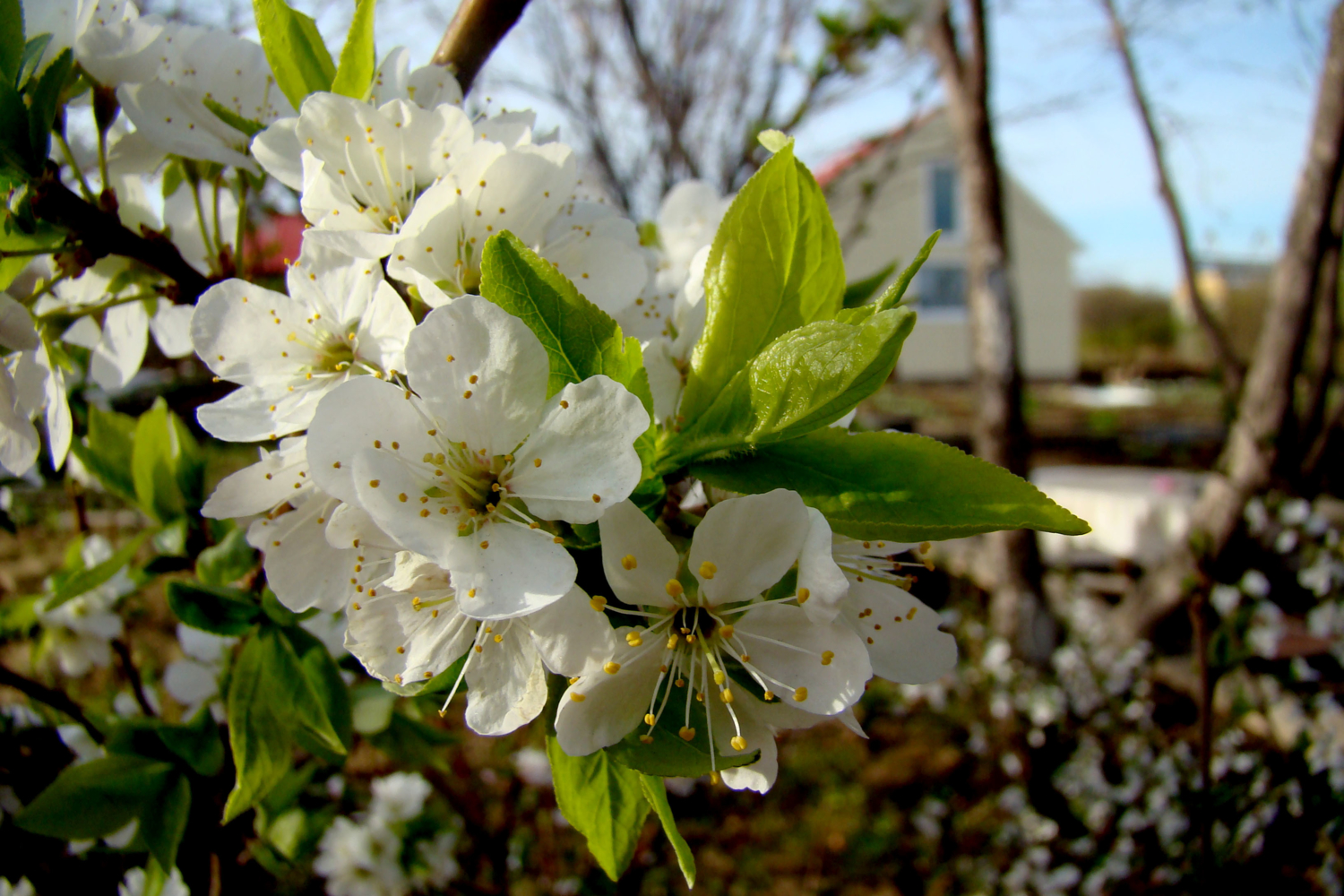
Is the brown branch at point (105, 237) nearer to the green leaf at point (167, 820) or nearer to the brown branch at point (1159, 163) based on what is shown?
the green leaf at point (167, 820)

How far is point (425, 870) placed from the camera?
185 centimetres

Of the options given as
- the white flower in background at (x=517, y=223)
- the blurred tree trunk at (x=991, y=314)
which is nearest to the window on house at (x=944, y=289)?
the blurred tree trunk at (x=991, y=314)

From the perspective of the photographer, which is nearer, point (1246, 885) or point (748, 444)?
point (748, 444)

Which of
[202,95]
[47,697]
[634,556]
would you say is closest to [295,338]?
[202,95]

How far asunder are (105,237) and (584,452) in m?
0.55

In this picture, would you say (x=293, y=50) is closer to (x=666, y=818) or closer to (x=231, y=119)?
(x=231, y=119)

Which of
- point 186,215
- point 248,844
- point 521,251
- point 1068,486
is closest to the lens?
point 521,251

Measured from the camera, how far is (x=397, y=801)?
204cm

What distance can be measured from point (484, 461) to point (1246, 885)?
1784 millimetres

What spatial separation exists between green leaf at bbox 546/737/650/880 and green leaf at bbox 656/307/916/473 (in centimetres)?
26

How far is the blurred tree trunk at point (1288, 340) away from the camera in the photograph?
291cm

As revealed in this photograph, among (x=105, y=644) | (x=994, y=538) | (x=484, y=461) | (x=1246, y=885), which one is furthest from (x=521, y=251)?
(x=994, y=538)

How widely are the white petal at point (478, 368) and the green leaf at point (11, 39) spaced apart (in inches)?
17.6

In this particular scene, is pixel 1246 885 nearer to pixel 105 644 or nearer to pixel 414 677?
pixel 414 677
